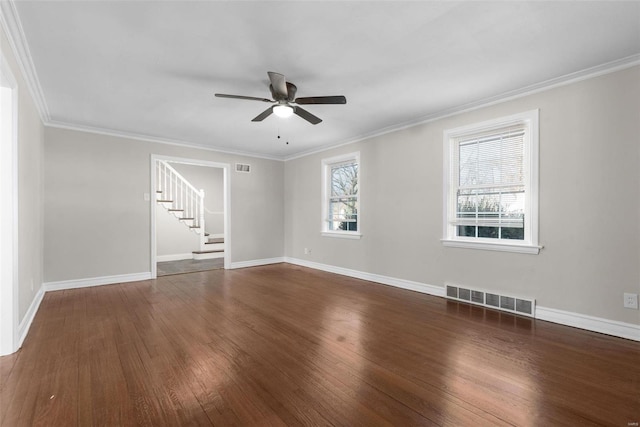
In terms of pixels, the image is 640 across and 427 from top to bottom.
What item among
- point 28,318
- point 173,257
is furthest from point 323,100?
point 173,257

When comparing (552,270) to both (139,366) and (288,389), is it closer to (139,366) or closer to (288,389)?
(288,389)

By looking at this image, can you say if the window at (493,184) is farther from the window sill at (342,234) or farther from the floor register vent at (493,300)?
the window sill at (342,234)

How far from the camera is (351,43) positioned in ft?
8.20

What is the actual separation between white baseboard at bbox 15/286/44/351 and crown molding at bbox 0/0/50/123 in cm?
246

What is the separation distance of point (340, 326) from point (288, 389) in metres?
1.21

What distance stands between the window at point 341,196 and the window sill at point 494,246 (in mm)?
1817

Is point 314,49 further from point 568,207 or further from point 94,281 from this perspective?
point 94,281

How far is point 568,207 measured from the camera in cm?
314

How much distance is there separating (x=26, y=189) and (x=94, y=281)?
7.76ft

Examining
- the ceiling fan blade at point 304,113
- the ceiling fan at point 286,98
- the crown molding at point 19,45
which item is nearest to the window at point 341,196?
the ceiling fan blade at point 304,113

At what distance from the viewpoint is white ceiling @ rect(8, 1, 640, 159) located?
2.11 m

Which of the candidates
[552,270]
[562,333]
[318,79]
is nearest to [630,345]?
[562,333]

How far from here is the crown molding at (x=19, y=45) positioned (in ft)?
6.80

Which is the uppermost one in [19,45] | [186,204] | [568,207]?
[19,45]
